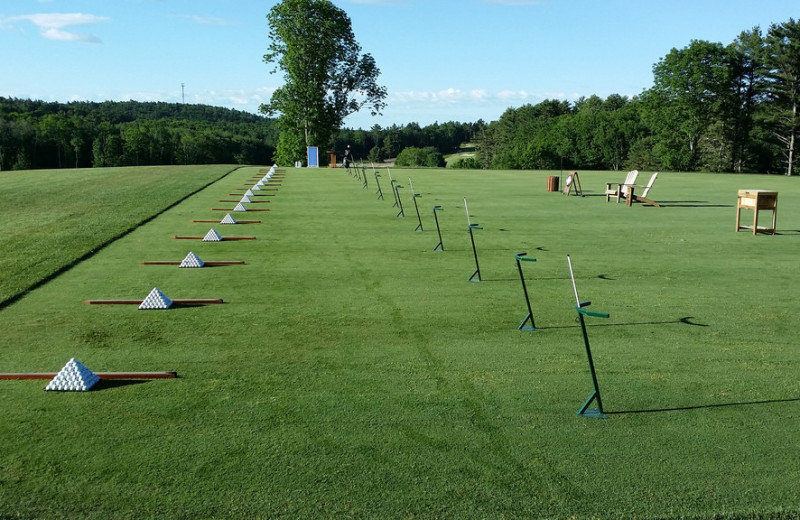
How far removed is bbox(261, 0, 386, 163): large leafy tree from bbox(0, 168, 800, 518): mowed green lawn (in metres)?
54.0

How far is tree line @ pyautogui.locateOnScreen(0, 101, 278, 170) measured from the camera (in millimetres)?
96625

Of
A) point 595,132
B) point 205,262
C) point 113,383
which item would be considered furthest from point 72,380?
point 595,132

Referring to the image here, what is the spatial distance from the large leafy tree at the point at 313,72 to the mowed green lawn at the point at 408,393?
53986 mm

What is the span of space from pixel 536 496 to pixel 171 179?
108 feet

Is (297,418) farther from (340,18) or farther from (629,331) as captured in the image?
(340,18)

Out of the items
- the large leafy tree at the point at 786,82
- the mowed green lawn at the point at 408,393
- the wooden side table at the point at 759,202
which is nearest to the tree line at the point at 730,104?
the large leafy tree at the point at 786,82

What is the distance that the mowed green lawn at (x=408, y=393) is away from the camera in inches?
167

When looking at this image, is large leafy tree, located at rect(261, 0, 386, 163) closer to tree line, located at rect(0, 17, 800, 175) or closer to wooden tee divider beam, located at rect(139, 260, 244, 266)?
tree line, located at rect(0, 17, 800, 175)

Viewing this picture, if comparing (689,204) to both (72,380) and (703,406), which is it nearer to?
(703,406)

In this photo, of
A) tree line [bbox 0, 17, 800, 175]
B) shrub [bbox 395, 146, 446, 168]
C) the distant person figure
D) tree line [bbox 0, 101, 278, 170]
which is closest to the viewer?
the distant person figure

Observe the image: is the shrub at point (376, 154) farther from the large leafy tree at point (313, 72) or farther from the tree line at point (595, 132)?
the large leafy tree at point (313, 72)

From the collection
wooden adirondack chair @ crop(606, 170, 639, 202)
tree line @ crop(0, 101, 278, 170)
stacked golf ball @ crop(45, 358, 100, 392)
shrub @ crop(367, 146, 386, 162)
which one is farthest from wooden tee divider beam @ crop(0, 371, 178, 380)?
shrub @ crop(367, 146, 386, 162)

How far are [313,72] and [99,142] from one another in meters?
56.6

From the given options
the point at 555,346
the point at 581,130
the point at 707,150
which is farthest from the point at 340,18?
the point at 555,346
